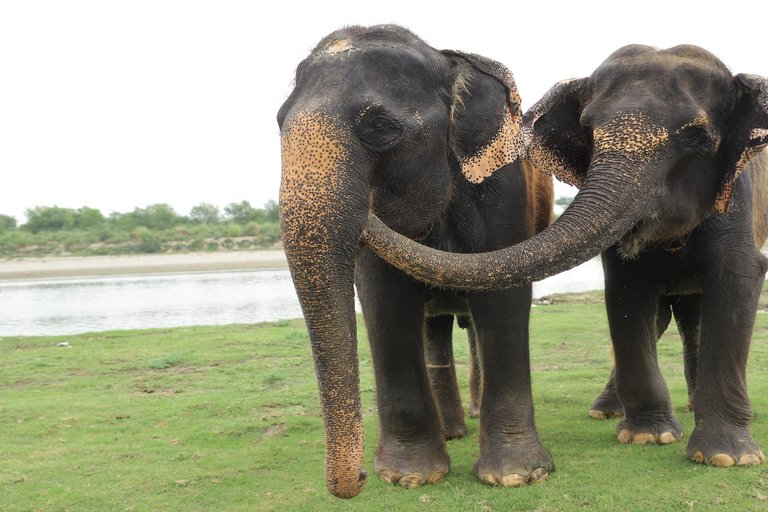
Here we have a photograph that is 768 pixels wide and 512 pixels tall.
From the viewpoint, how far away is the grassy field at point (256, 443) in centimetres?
424

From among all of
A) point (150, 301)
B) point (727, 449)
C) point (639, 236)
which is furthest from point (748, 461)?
point (150, 301)

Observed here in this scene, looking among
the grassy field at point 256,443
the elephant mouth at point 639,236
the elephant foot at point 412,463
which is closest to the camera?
the elephant mouth at point 639,236

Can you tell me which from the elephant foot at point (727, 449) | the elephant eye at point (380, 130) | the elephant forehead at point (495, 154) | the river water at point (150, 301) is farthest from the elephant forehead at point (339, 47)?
the river water at point (150, 301)

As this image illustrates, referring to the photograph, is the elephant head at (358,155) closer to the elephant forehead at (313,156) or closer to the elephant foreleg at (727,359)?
the elephant forehead at (313,156)

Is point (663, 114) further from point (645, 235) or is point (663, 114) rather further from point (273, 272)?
point (273, 272)

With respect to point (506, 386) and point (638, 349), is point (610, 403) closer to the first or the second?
point (638, 349)

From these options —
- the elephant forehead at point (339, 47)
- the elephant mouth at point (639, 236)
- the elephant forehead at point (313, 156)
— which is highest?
the elephant forehead at point (339, 47)

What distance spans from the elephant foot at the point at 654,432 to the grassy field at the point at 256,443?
0.41 feet

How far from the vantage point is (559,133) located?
480 centimetres

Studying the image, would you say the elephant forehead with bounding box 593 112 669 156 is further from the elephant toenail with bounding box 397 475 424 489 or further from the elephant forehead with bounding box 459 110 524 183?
the elephant toenail with bounding box 397 475 424 489

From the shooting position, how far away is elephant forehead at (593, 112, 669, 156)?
383 cm

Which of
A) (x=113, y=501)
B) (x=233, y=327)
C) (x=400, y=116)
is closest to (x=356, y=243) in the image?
(x=400, y=116)

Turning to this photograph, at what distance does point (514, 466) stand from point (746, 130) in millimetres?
2323

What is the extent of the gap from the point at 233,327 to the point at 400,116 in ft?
33.7
